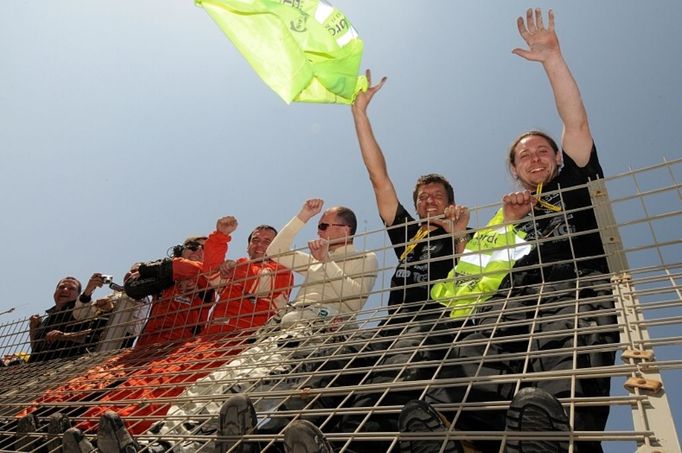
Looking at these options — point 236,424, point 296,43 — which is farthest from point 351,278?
point 236,424

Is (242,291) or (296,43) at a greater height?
(296,43)

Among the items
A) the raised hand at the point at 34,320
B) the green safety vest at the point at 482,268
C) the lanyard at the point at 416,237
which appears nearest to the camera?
the green safety vest at the point at 482,268

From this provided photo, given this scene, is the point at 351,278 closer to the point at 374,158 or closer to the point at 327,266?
the point at 327,266

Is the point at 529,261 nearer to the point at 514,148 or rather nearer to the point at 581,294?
the point at 581,294

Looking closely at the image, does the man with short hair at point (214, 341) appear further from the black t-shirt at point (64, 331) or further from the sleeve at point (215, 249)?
the black t-shirt at point (64, 331)

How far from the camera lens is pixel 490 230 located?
259cm

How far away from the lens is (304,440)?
117 cm

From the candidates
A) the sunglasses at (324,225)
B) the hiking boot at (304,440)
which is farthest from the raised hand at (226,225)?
the hiking boot at (304,440)

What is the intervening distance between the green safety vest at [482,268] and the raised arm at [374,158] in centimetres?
97

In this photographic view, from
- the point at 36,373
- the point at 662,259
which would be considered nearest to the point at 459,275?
the point at 662,259

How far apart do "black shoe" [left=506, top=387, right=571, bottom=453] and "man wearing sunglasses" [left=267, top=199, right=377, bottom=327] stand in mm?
1486

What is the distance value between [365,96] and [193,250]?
2.15 meters

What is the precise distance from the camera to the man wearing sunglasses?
9.79 ft

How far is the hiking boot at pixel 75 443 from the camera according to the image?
1.75 meters
